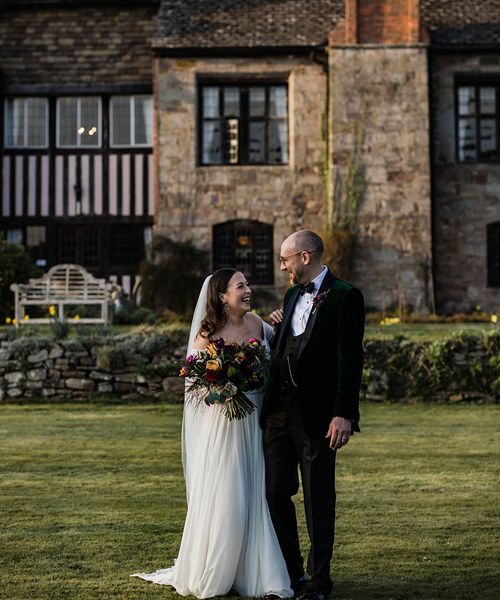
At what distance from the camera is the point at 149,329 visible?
17.8 metres

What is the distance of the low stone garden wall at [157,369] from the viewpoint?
17.0 m

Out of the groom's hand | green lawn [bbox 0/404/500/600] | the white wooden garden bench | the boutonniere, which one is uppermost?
the white wooden garden bench

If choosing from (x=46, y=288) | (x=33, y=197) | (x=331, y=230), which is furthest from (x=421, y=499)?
(x=33, y=197)

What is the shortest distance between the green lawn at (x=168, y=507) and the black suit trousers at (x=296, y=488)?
0.32 metres

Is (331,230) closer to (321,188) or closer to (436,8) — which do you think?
(321,188)

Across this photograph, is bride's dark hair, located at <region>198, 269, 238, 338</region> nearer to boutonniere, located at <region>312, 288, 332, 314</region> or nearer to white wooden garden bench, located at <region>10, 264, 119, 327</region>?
boutonniere, located at <region>312, 288, 332, 314</region>

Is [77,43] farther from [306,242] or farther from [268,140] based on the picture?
[306,242]

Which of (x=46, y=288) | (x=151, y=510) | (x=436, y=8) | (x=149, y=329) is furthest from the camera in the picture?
(x=436, y=8)

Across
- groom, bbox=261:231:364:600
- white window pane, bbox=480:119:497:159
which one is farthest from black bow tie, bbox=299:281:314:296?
white window pane, bbox=480:119:497:159

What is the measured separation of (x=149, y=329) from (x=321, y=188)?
9900mm

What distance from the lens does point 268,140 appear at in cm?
2730

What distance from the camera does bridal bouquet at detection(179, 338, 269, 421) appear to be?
6.61 metres

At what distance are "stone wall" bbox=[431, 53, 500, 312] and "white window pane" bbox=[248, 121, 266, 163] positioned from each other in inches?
152

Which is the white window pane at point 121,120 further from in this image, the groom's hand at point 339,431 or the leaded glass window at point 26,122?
the groom's hand at point 339,431
